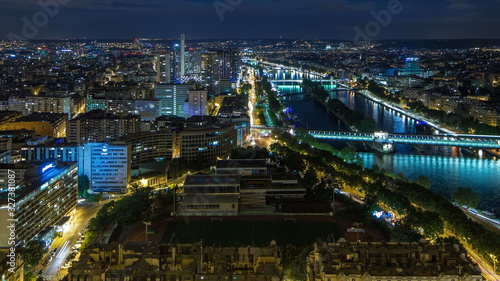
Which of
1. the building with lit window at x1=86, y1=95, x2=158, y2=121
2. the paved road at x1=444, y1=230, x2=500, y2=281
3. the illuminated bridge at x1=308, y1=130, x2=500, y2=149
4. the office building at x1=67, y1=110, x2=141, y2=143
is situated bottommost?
the paved road at x1=444, y1=230, x2=500, y2=281

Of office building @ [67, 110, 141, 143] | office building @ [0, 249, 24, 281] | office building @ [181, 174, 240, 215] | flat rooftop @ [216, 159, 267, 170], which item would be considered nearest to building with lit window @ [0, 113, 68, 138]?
office building @ [67, 110, 141, 143]

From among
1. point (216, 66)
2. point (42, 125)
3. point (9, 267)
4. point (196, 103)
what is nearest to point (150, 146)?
point (42, 125)

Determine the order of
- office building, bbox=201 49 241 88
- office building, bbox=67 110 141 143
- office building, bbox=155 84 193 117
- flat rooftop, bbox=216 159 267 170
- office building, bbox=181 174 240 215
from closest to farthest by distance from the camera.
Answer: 1. office building, bbox=181 174 240 215
2. flat rooftop, bbox=216 159 267 170
3. office building, bbox=67 110 141 143
4. office building, bbox=155 84 193 117
5. office building, bbox=201 49 241 88

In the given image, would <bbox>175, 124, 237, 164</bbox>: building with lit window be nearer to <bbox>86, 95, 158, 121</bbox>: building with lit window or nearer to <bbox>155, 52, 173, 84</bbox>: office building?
<bbox>86, 95, 158, 121</bbox>: building with lit window

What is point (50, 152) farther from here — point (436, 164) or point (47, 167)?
point (436, 164)

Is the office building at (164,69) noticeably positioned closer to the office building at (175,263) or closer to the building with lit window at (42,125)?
the building with lit window at (42,125)

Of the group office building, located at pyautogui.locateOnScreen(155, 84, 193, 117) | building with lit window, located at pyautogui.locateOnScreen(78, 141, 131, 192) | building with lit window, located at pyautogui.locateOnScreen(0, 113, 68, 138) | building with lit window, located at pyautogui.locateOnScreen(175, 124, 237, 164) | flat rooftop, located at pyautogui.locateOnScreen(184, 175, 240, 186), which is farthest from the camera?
office building, located at pyautogui.locateOnScreen(155, 84, 193, 117)
